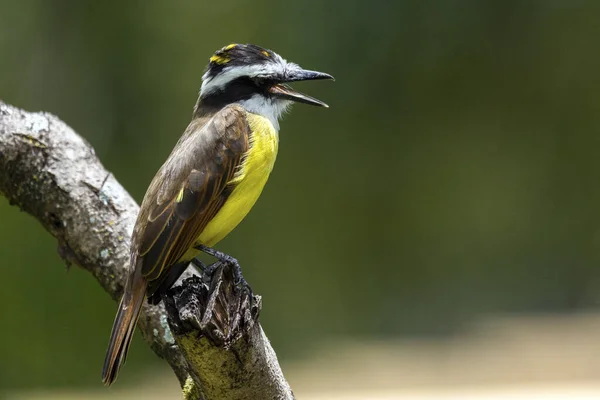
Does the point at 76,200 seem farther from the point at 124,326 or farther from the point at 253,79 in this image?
the point at 253,79

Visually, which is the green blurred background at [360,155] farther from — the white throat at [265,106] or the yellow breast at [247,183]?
the yellow breast at [247,183]

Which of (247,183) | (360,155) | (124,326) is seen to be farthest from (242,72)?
(360,155)

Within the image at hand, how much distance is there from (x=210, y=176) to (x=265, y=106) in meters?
0.55

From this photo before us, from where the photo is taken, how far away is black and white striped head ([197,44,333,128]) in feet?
12.3

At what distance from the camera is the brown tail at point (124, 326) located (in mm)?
2932

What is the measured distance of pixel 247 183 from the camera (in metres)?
3.52

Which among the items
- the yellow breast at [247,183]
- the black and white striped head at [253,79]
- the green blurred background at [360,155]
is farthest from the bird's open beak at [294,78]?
the green blurred background at [360,155]

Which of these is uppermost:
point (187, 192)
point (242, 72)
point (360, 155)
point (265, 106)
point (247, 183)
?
point (360, 155)

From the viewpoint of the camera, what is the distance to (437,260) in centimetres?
1033

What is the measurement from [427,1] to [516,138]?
6.39 ft

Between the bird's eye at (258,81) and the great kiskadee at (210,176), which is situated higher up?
the bird's eye at (258,81)

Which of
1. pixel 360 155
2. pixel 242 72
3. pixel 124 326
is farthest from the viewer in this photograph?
pixel 360 155

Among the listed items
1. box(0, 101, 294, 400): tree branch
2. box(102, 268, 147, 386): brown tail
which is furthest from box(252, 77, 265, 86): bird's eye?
box(102, 268, 147, 386): brown tail

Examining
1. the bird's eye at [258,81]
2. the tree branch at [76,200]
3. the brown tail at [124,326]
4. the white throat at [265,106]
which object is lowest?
the brown tail at [124,326]
